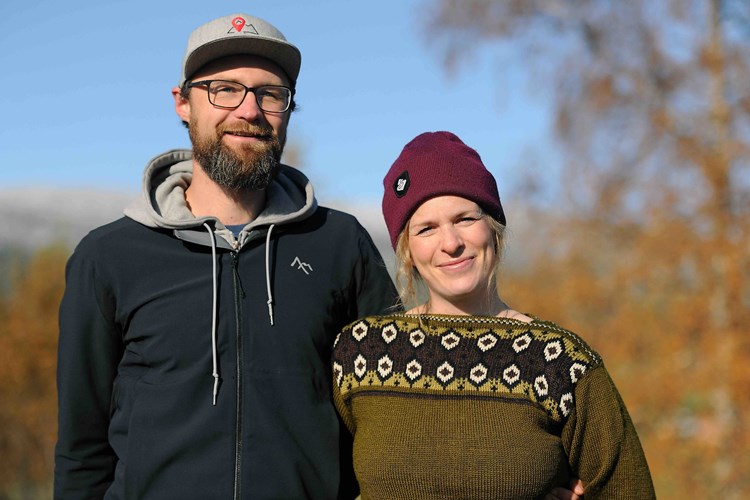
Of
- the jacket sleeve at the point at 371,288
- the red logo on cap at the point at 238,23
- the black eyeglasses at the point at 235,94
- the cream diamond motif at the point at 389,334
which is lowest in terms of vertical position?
the cream diamond motif at the point at 389,334

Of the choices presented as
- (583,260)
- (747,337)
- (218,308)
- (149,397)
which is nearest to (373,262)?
(218,308)

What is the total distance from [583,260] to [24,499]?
28.7ft

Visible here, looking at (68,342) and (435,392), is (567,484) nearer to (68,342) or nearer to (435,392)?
(435,392)

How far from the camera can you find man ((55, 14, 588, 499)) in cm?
229

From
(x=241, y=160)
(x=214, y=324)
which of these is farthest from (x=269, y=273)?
(x=241, y=160)

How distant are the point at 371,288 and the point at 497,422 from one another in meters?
0.63

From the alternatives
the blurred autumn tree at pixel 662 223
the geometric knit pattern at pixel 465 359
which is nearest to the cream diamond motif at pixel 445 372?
the geometric knit pattern at pixel 465 359

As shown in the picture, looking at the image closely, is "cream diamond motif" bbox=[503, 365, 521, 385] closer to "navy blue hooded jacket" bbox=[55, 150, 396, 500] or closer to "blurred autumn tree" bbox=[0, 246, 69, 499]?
"navy blue hooded jacket" bbox=[55, 150, 396, 500]

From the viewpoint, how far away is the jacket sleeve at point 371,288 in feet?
8.64

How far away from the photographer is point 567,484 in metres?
2.30

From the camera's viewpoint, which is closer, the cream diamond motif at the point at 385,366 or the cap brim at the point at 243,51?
the cream diamond motif at the point at 385,366

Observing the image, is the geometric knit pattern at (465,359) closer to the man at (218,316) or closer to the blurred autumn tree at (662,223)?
the man at (218,316)

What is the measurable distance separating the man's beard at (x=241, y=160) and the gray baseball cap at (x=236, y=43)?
0.21 meters

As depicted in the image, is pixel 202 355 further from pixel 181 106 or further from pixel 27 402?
pixel 27 402
